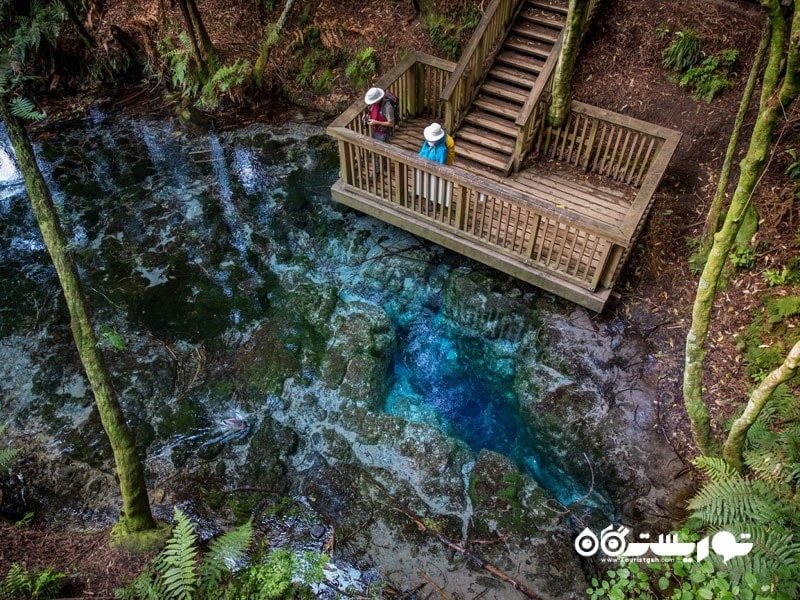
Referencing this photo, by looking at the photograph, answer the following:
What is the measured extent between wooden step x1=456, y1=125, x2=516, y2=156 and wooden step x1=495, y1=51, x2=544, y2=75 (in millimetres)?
1251

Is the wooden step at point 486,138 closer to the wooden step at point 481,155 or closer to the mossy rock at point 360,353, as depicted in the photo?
the wooden step at point 481,155

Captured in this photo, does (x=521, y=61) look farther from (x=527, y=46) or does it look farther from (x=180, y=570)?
(x=180, y=570)

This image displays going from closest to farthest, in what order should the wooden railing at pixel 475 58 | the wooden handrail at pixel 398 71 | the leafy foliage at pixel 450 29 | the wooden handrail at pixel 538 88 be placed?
1. the wooden handrail at pixel 538 88
2. the wooden railing at pixel 475 58
3. the wooden handrail at pixel 398 71
4. the leafy foliage at pixel 450 29

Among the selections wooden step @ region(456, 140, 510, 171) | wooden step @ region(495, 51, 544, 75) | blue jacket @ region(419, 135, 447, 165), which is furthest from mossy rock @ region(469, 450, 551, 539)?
wooden step @ region(495, 51, 544, 75)

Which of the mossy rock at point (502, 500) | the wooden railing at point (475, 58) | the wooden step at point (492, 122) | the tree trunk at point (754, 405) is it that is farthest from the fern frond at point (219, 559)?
the wooden step at point (492, 122)

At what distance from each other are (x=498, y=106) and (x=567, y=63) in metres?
1.45

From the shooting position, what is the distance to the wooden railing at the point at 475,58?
28.1 feet

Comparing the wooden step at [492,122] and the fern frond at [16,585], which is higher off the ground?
the wooden step at [492,122]

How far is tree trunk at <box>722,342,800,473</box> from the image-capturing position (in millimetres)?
4238

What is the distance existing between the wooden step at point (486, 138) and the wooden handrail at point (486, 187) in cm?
156

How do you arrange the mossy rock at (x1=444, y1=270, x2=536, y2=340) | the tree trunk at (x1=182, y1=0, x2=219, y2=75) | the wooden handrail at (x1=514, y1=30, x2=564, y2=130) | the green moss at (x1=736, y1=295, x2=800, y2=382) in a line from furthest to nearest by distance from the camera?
the tree trunk at (x1=182, y1=0, x2=219, y2=75), the wooden handrail at (x1=514, y1=30, x2=564, y2=130), the mossy rock at (x1=444, y1=270, x2=536, y2=340), the green moss at (x1=736, y1=295, x2=800, y2=382)

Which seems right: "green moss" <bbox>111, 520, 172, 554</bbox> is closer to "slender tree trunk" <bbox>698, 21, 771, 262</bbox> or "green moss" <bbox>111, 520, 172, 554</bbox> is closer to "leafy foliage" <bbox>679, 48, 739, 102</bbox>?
"slender tree trunk" <bbox>698, 21, 771, 262</bbox>

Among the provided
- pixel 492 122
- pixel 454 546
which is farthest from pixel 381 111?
pixel 454 546

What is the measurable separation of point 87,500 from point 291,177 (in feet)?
21.9
